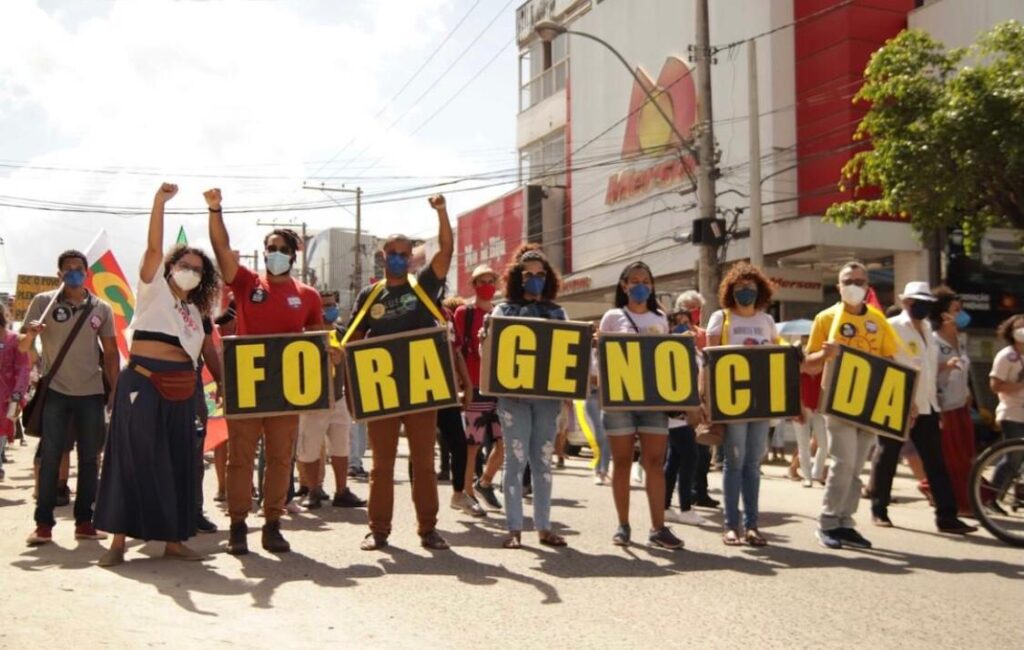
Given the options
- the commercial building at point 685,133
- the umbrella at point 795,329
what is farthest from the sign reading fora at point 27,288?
the umbrella at point 795,329

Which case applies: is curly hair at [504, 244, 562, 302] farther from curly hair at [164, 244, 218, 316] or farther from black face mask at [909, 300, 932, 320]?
black face mask at [909, 300, 932, 320]

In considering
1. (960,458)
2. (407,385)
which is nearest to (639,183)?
(960,458)

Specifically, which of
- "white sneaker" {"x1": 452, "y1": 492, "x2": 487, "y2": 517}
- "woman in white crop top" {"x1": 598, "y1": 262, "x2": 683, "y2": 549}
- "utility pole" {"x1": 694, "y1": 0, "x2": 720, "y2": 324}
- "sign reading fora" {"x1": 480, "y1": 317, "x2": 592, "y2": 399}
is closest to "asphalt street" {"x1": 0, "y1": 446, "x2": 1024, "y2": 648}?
"woman in white crop top" {"x1": 598, "y1": 262, "x2": 683, "y2": 549}

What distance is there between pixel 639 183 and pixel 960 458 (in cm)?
2333

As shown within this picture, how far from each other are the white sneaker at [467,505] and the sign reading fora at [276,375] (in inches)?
95.2

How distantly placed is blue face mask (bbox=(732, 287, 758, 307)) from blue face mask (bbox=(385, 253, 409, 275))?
2292 millimetres

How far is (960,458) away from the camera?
29.4 feet

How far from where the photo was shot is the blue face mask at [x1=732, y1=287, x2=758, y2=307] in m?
7.62

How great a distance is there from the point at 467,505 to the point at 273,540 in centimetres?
245

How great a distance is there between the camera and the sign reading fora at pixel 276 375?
6859 millimetres

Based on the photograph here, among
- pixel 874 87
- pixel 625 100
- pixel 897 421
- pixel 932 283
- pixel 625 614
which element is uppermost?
pixel 625 100

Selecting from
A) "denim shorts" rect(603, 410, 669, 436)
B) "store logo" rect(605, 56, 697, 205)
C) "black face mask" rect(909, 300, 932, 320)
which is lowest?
"denim shorts" rect(603, 410, 669, 436)

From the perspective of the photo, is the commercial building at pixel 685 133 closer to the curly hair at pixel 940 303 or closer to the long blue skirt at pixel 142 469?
the curly hair at pixel 940 303

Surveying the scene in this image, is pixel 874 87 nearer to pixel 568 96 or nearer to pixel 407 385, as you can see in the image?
pixel 407 385
